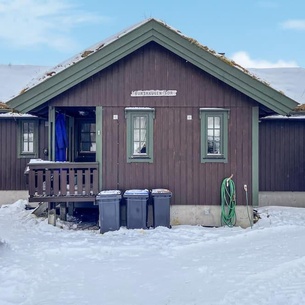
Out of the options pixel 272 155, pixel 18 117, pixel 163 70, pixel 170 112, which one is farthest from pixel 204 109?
pixel 18 117

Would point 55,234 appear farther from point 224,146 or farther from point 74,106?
point 224,146

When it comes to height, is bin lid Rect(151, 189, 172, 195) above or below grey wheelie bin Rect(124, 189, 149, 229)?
above

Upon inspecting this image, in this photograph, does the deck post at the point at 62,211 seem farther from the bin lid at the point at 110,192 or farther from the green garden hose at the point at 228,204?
the green garden hose at the point at 228,204

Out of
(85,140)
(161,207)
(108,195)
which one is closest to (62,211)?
(108,195)

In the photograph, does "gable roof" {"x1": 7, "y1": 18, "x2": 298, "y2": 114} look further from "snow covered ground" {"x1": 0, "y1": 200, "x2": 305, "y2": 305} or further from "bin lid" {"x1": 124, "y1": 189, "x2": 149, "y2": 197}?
"snow covered ground" {"x1": 0, "y1": 200, "x2": 305, "y2": 305}

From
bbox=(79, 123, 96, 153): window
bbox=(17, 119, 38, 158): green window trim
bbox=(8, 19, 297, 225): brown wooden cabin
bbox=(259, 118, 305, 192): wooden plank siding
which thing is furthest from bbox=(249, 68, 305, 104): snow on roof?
bbox=(17, 119, 38, 158): green window trim

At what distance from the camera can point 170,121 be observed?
10.7m

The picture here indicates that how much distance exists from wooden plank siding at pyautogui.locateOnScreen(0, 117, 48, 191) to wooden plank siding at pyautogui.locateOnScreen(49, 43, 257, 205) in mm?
4154

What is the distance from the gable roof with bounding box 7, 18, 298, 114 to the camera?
10.1 m

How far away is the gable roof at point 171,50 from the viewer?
10.1 m

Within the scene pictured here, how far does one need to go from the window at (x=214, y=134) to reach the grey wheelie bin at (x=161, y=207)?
5.22ft

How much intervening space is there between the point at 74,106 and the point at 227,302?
7381 millimetres

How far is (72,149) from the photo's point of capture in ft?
46.2

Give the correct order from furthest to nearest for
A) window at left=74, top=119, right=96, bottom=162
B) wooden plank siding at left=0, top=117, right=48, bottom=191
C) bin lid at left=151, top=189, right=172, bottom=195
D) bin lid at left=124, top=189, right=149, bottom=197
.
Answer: window at left=74, top=119, right=96, bottom=162 < wooden plank siding at left=0, top=117, right=48, bottom=191 < bin lid at left=151, top=189, right=172, bottom=195 < bin lid at left=124, top=189, right=149, bottom=197
